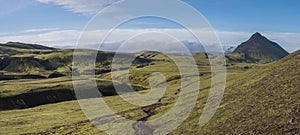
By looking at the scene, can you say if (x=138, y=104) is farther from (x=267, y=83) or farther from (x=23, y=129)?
(x=267, y=83)

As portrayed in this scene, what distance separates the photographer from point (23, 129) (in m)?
107

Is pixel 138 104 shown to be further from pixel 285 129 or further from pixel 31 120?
pixel 285 129

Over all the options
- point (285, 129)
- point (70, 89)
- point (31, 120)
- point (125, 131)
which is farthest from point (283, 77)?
point (70, 89)

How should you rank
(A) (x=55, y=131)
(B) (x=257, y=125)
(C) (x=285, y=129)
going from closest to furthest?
1. (C) (x=285, y=129)
2. (B) (x=257, y=125)
3. (A) (x=55, y=131)

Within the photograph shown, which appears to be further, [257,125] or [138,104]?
[138,104]

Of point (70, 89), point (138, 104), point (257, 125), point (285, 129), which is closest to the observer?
point (285, 129)

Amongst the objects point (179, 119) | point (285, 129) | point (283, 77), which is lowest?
point (179, 119)

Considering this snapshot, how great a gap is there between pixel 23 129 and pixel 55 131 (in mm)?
14824

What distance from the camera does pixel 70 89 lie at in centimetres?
19338

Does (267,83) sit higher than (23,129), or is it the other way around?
(267,83)

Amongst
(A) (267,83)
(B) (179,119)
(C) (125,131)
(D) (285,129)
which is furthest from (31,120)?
(D) (285,129)

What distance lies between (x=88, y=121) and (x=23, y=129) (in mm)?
22477

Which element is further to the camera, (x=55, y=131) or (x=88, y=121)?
(x=88, y=121)

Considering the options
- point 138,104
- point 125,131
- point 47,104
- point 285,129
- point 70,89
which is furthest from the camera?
point 70,89
